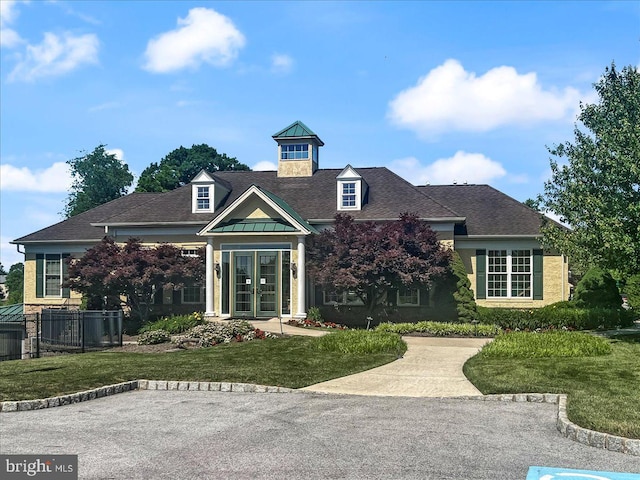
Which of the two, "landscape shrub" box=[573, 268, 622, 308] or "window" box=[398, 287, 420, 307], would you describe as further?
"window" box=[398, 287, 420, 307]

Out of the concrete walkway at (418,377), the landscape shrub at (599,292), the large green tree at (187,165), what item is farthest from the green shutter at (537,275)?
the large green tree at (187,165)

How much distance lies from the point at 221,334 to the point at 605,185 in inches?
537

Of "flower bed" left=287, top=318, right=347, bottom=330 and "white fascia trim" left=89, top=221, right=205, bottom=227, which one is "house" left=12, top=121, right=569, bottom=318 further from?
"flower bed" left=287, top=318, right=347, bottom=330

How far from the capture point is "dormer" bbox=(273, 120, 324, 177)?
108 feet

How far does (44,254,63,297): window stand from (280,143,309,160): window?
12.1 meters

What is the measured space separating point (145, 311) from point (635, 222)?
18600mm

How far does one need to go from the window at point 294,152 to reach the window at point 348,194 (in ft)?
14.7

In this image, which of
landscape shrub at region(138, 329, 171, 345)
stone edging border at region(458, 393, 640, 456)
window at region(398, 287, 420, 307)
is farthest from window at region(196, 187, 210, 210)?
stone edging border at region(458, 393, 640, 456)

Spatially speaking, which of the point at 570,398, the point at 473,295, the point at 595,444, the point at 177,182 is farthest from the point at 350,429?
the point at 177,182

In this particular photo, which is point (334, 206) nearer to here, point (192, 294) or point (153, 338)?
point (192, 294)

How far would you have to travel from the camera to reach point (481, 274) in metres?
28.3

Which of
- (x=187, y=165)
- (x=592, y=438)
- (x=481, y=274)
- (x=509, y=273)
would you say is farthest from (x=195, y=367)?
(x=187, y=165)

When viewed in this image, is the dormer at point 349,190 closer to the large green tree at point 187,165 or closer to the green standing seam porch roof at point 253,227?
the green standing seam porch roof at point 253,227

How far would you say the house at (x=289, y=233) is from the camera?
88.3 ft
